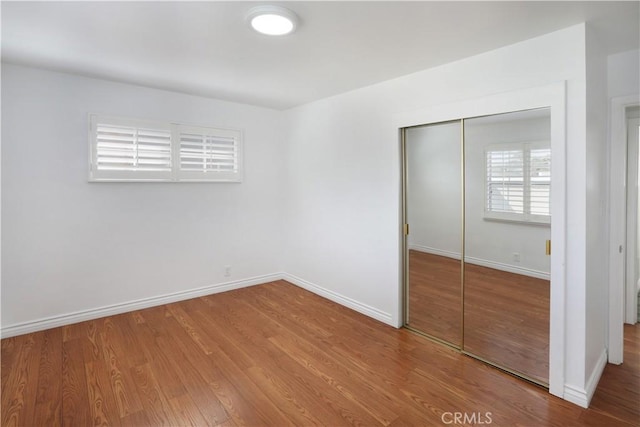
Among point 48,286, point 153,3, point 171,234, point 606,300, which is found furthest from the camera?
point 171,234

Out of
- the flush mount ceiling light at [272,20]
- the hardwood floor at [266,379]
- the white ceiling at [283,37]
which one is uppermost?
the white ceiling at [283,37]

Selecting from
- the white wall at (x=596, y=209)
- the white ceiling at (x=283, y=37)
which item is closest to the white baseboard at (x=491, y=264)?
the white wall at (x=596, y=209)

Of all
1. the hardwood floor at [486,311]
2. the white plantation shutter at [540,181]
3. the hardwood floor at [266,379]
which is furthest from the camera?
the hardwood floor at [486,311]

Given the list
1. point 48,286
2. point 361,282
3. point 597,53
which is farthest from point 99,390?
point 597,53

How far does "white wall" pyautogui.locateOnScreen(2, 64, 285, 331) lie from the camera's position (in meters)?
3.12

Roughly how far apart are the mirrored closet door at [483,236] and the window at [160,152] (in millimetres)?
2378

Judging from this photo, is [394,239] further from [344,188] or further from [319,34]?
[319,34]

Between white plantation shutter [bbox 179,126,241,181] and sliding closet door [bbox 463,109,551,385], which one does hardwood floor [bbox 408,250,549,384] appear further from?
white plantation shutter [bbox 179,126,241,181]

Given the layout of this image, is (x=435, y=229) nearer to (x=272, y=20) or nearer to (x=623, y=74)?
(x=623, y=74)

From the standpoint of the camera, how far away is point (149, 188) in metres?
3.81

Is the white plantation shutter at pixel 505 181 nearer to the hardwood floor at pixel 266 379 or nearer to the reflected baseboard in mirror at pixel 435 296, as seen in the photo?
the reflected baseboard in mirror at pixel 435 296

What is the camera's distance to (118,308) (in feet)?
12.1

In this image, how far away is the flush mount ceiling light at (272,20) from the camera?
1991 mm

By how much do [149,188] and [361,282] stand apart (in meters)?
2.65
